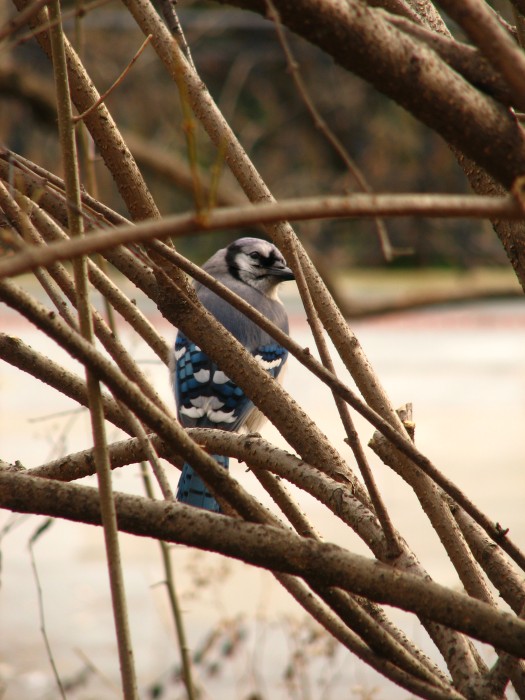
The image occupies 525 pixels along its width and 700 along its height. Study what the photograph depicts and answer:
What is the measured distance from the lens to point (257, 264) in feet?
8.48

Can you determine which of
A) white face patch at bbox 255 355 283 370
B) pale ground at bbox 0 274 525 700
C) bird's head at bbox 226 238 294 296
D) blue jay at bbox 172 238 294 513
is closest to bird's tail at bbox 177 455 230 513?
blue jay at bbox 172 238 294 513

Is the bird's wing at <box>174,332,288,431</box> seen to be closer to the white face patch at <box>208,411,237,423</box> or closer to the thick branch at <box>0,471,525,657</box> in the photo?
the white face patch at <box>208,411,237,423</box>

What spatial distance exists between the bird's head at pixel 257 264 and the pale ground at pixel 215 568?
21.2 inches

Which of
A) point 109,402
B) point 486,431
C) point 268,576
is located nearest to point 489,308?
point 486,431

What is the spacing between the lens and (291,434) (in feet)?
3.13

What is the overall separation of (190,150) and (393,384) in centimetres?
536

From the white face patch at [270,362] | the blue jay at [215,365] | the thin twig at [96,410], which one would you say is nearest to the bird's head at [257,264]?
the blue jay at [215,365]

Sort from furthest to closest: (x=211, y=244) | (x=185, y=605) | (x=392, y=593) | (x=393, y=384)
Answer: (x=211, y=244) < (x=393, y=384) < (x=185, y=605) < (x=392, y=593)

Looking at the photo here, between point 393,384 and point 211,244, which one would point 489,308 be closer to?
point 211,244

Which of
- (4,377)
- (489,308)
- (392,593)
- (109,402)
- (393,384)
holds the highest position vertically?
(489,308)

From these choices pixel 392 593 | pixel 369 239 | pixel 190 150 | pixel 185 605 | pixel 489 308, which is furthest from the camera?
pixel 369 239

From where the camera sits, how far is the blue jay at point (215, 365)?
208cm

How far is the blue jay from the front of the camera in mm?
2084

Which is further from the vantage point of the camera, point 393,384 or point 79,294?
point 393,384
